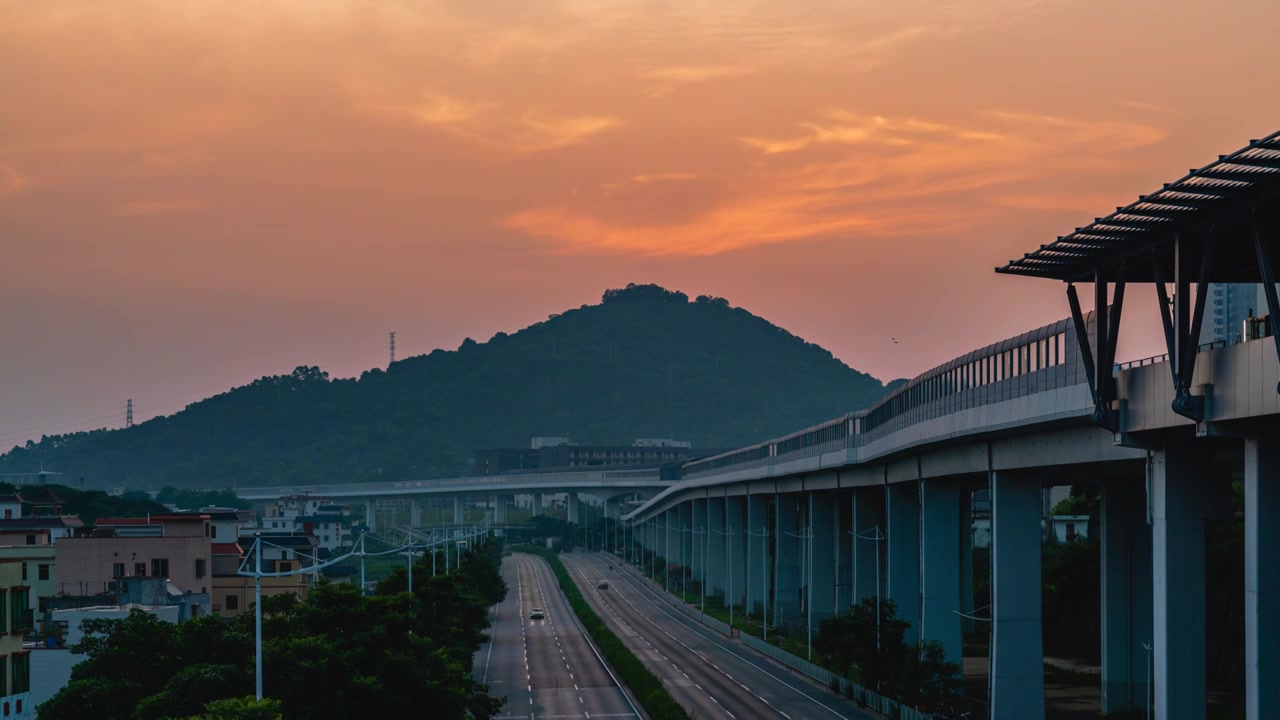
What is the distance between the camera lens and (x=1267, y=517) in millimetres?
39969

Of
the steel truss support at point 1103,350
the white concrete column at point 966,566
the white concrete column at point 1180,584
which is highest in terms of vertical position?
the steel truss support at point 1103,350

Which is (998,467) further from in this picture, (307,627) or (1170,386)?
(307,627)

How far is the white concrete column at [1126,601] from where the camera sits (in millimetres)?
69250

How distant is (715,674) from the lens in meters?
91.2

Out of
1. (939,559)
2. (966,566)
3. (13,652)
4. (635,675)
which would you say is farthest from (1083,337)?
(966,566)

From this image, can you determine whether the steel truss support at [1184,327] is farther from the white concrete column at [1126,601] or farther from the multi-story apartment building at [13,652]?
the multi-story apartment building at [13,652]

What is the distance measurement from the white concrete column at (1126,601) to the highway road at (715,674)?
1208 cm

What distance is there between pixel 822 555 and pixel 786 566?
574 inches

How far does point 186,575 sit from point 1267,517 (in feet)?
248

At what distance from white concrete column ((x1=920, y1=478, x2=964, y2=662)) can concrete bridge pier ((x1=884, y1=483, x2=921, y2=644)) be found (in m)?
8.63

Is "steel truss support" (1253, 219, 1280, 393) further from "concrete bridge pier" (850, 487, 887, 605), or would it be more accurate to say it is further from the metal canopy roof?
"concrete bridge pier" (850, 487, 887, 605)


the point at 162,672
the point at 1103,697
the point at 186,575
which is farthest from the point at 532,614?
the point at 162,672

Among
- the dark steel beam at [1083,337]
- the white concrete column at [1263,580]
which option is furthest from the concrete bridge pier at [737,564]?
the white concrete column at [1263,580]

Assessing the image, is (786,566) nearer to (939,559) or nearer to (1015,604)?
(939,559)
